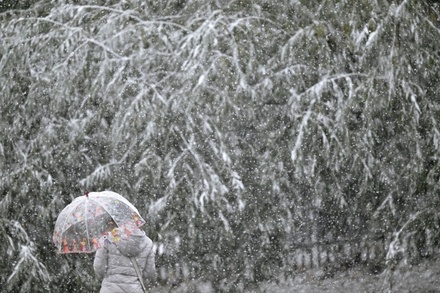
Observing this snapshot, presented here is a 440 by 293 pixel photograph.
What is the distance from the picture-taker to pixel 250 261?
588 cm

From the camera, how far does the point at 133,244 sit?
11.6ft

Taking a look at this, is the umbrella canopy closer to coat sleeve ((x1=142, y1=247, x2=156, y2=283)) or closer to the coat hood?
the coat hood

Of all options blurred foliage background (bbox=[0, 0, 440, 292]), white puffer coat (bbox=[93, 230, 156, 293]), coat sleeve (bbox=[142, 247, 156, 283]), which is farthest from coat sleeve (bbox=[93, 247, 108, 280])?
blurred foliage background (bbox=[0, 0, 440, 292])

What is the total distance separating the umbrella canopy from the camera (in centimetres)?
351

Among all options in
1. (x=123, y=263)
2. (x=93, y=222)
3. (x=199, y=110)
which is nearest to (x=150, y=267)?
(x=123, y=263)

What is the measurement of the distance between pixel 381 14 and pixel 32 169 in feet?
7.70

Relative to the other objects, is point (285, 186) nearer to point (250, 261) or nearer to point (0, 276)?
point (250, 261)

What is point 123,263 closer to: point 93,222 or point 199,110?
point 93,222

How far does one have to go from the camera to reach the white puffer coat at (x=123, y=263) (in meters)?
3.55

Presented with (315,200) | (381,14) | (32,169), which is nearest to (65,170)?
(32,169)

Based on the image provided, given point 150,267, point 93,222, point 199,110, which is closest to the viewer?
point 93,222

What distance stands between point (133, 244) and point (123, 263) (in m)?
0.11

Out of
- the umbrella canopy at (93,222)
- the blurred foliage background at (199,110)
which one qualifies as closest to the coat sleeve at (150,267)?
the umbrella canopy at (93,222)

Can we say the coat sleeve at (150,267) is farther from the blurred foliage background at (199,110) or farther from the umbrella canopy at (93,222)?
the blurred foliage background at (199,110)
